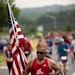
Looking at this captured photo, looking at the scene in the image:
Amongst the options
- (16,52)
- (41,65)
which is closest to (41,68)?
(41,65)

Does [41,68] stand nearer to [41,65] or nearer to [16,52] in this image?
[41,65]

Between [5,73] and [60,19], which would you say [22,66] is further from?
[60,19]

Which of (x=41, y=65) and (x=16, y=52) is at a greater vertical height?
(x=41, y=65)

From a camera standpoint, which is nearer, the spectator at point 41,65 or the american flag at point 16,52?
the spectator at point 41,65

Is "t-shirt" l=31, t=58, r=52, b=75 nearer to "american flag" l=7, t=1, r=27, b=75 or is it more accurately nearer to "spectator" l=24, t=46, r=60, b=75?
"spectator" l=24, t=46, r=60, b=75

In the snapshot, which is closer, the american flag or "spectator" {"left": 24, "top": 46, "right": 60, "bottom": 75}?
"spectator" {"left": 24, "top": 46, "right": 60, "bottom": 75}

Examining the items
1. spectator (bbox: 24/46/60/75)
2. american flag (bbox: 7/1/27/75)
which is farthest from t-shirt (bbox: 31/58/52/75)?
american flag (bbox: 7/1/27/75)

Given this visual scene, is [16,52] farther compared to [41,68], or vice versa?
[16,52]

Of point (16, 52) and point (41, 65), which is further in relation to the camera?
point (16, 52)

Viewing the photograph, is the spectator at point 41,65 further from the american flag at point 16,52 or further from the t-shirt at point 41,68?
the american flag at point 16,52

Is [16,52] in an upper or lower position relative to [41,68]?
lower

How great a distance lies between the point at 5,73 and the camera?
18812 mm

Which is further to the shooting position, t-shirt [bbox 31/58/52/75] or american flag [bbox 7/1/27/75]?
american flag [bbox 7/1/27/75]

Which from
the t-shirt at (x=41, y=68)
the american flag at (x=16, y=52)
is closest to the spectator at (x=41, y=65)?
the t-shirt at (x=41, y=68)
